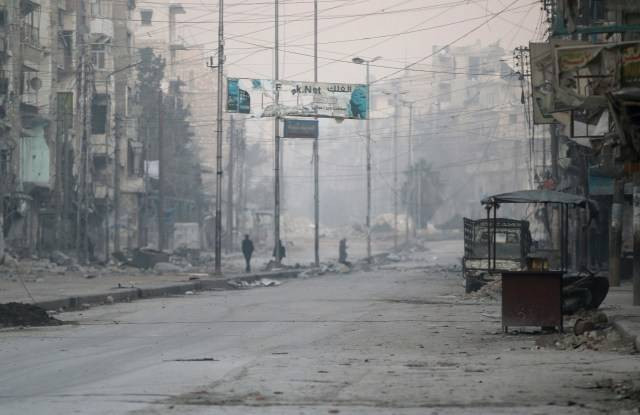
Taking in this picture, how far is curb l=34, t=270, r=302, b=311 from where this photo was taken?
23969mm

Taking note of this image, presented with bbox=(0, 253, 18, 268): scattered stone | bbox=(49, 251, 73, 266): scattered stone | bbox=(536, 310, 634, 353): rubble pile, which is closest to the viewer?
bbox=(536, 310, 634, 353): rubble pile

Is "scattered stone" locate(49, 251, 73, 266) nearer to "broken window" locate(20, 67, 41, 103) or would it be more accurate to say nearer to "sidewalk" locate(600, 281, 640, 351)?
"broken window" locate(20, 67, 41, 103)

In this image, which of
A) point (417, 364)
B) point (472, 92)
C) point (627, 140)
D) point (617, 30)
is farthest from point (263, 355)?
point (472, 92)

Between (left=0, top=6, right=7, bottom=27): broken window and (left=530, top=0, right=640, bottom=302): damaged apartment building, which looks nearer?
(left=530, top=0, right=640, bottom=302): damaged apartment building

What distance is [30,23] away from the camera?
205 feet

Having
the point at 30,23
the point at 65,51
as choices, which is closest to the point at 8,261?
the point at 30,23

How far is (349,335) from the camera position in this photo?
16.2 meters

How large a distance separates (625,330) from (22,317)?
32.0ft

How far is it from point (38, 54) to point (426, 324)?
47.1 meters

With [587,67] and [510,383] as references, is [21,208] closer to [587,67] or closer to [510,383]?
[587,67]

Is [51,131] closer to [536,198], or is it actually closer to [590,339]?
[536,198]

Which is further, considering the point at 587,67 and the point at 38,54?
the point at 38,54

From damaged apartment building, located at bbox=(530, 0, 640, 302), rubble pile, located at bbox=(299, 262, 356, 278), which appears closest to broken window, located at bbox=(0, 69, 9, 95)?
rubble pile, located at bbox=(299, 262, 356, 278)

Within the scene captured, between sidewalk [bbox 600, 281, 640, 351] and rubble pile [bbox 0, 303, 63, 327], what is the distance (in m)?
9.13
